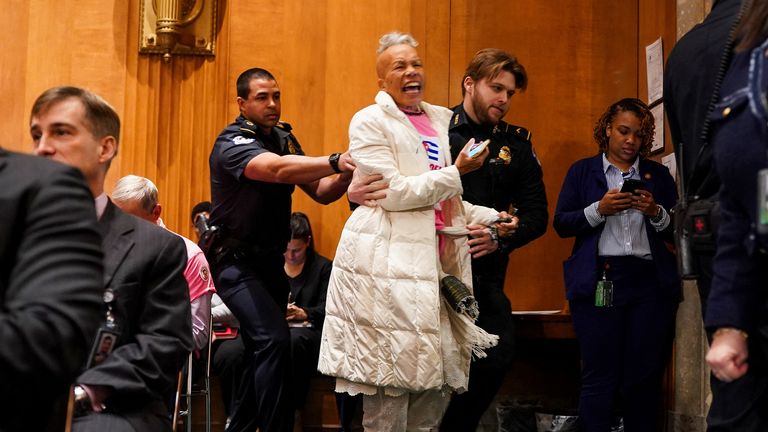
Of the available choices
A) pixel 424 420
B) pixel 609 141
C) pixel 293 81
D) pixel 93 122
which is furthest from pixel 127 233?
pixel 293 81

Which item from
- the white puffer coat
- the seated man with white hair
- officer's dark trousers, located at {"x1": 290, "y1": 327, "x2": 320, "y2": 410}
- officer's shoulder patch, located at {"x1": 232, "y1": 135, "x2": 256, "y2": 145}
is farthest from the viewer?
officer's dark trousers, located at {"x1": 290, "y1": 327, "x2": 320, "y2": 410}

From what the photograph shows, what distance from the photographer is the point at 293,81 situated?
591 centimetres

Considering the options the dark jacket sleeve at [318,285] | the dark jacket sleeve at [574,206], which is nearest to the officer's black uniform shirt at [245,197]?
the dark jacket sleeve at [318,285]

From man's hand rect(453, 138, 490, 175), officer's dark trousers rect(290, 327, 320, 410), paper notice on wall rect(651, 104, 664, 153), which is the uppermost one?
paper notice on wall rect(651, 104, 664, 153)

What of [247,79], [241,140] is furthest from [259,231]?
[247,79]

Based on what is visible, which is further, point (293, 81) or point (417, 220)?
point (293, 81)

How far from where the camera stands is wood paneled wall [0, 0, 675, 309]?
586 cm

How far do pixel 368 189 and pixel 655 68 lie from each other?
233cm

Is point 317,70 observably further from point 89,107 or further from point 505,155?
point 89,107

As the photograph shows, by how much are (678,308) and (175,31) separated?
10.0 feet

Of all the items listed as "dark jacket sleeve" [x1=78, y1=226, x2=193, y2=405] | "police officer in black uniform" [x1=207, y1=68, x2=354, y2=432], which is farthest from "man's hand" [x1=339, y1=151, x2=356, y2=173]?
"dark jacket sleeve" [x1=78, y1=226, x2=193, y2=405]

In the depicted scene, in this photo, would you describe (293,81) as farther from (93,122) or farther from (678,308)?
(93,122)

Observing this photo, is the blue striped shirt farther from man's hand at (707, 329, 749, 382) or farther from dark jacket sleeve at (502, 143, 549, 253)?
man's hand at (707, 329, 749, 382)

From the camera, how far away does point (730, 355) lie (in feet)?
6.40
